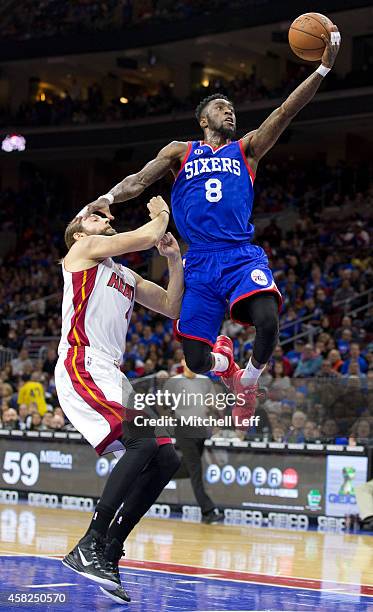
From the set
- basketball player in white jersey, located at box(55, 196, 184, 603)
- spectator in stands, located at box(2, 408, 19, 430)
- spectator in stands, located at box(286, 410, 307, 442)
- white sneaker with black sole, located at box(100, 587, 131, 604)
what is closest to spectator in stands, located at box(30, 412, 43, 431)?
spectator in stands, located at box(2, 408, 19, 430)

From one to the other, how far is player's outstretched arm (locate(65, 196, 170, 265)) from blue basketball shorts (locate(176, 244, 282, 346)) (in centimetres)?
49

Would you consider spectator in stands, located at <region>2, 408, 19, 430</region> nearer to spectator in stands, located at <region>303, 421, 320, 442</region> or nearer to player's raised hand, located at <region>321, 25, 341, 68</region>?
spectator in stands, located at <region>303, 421, 320, 442</region>

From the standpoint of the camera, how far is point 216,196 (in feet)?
25.9

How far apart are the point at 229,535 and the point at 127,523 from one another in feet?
19.3

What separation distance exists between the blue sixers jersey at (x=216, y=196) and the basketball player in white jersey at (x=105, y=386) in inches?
13.1

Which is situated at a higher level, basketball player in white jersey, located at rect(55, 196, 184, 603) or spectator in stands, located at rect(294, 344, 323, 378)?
spectator in stands, located at rect(294, 344, 323, 378)

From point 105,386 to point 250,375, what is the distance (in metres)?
1.34

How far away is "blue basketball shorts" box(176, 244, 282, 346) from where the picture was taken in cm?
777

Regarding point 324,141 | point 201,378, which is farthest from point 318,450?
point 324,141

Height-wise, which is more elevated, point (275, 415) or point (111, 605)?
point (275, 415)

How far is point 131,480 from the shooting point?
7.16 m

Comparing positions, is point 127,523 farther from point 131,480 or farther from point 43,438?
point 43,438

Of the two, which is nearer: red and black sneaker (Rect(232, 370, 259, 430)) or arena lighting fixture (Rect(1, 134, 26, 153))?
red and black sneaker (Rect(232, 370, 259, 430))

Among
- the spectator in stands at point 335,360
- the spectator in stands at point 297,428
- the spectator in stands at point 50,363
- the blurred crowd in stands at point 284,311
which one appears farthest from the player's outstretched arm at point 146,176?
the spectator in stands at point 50,363
